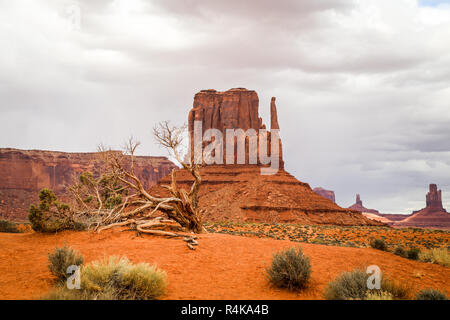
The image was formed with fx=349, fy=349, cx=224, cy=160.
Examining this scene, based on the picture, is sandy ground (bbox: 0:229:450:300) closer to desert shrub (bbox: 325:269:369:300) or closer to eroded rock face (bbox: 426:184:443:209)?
desert shrub (bbox: 325:269:369:300)

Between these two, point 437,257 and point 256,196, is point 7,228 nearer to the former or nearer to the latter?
point 437,257

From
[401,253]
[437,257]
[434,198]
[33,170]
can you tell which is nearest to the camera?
[437,257]

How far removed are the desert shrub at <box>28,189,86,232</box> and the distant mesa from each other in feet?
476

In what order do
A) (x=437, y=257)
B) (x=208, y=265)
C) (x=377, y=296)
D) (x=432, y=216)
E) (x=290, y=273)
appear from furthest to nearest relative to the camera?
(x=432, y=216)
(x=437, y=257)
(x=208, y=265)
(x=290, y=273)
(x=377, y=296)

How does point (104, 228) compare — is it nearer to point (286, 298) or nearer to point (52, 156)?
point (286, 298)

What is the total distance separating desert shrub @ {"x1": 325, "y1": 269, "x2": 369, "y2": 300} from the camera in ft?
26.5

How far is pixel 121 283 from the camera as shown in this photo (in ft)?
26.2

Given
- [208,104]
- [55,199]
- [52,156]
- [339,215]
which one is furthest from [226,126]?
[55,199]

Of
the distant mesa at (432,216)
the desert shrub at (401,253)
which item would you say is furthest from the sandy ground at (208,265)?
the distant mesa at (432,216)

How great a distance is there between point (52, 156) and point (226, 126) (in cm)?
5532

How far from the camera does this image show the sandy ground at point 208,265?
28.9 ft

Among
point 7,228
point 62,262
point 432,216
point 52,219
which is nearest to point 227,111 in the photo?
point 7,228

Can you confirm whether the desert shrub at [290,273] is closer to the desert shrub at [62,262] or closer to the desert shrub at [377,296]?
the desert shrub at [377,296]

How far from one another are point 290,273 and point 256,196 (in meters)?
53.8
